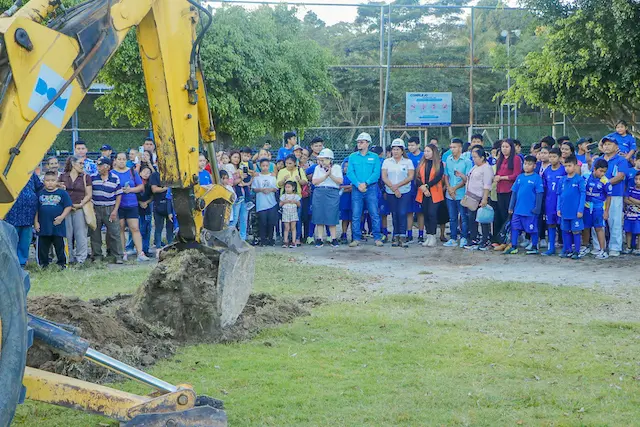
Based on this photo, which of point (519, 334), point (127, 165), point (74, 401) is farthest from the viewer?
point (127, 165)

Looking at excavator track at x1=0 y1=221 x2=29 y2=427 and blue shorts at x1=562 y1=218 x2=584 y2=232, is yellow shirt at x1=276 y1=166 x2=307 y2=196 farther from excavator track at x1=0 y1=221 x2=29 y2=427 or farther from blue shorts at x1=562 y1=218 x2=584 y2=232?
excavator track at x1=0 y1=221 x2=29 y2=427

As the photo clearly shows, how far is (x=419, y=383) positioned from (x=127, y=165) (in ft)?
32.7

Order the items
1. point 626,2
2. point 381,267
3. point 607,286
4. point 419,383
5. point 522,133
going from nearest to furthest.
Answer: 1. point 419,383
2. point 607,286
3. point 381,267
4. point 626,2
5. point 522,133

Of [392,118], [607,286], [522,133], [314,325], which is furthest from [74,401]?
[392,118]

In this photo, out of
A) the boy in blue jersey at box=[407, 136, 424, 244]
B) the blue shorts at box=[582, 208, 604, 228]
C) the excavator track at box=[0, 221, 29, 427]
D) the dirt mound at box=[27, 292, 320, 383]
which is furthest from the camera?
the boy in blue jersey at box=[407, 136, 424, 244]

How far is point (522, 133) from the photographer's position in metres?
24.4

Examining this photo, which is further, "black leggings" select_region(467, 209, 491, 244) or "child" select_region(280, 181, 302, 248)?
"child" select_region(280, 181, 302, 248)

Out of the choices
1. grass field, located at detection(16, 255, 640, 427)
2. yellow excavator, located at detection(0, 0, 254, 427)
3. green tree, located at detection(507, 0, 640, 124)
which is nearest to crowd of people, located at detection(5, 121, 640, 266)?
grass field, located at detection(16, 255, 640, 427)

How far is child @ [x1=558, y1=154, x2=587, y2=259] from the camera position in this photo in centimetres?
1300

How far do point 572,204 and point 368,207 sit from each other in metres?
4.03

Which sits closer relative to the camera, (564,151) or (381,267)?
(381,267)

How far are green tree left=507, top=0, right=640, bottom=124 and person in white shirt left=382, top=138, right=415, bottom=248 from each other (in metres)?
5.61

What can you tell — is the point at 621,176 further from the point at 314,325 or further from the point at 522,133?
the point at 522,133

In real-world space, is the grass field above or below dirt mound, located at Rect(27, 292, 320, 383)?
below
